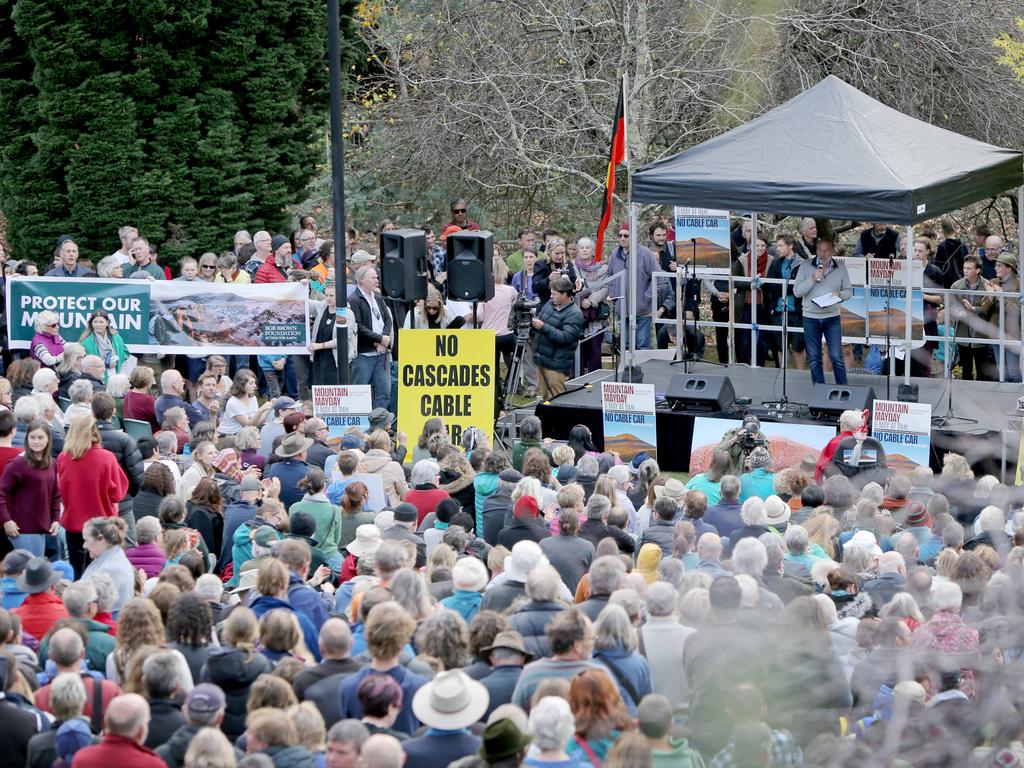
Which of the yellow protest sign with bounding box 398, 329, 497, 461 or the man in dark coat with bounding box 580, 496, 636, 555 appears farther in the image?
the yellow protest sign with bounding box 398, 329, 497, 461

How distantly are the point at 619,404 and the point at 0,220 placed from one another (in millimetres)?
16949

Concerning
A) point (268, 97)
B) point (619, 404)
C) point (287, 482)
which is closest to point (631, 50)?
point (268, 97)

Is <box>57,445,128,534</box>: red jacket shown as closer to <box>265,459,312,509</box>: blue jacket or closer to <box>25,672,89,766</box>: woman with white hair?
<box>265,459,312,509</box>: blue jacket

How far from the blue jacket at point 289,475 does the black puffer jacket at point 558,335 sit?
549 centimetres

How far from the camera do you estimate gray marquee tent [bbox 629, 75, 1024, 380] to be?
566 inches

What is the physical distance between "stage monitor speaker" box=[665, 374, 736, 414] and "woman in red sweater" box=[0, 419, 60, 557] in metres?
6.51

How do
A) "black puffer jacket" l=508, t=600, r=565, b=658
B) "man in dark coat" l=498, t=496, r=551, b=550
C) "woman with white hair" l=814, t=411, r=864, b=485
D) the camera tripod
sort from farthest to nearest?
the camera tripod
"woman with white hair" l=814, t=411, r=864, b=485
"man in dark coat" l=498, t=496, r=551, b=550
"black puffer jacket" l=508, t=600, r=565, b=658

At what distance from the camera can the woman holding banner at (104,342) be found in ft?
48.4

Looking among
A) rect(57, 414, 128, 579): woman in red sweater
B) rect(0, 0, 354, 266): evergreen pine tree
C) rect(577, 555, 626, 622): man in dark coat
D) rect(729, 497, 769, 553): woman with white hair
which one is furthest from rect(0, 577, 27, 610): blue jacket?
rect(0, 0, 354, 266): evergreen pine tree

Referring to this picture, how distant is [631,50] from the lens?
68.6 ft

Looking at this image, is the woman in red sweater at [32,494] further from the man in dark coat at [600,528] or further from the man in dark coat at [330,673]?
the man in dark coat at [330,673]

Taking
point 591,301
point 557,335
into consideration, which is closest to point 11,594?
point 557,335

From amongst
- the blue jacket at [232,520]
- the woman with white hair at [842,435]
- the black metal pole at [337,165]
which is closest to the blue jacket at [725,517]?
the woman with white hair at [842,435]

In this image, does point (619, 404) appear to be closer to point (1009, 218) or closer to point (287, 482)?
point (287, 482)
